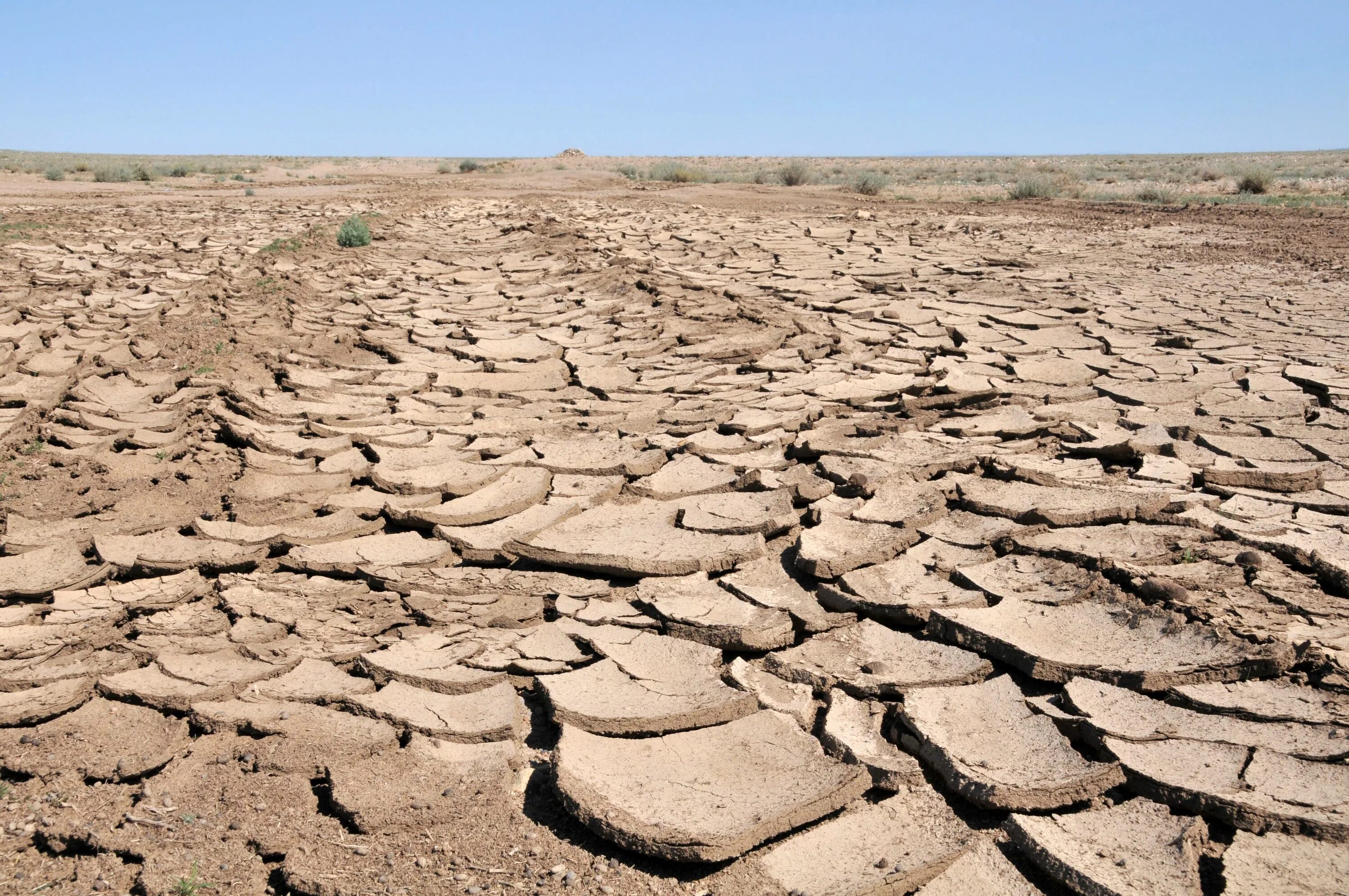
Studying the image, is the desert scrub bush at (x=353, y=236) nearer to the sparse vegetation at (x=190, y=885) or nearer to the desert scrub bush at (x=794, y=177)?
the sparse vegetation at (x=190, y=885)

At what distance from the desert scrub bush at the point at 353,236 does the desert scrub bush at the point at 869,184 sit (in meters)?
10.2

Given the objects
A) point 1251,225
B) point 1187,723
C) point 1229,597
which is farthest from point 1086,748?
point 1251,225

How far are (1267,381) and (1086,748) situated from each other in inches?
134

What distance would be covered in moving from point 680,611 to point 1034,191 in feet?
52.4

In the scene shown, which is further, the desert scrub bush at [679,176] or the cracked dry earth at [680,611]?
the desert scrub bush at [679,176]

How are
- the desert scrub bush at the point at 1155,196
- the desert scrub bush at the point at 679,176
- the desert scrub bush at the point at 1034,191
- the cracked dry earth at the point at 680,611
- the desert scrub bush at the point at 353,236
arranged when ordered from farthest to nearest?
1. the desert scrub bush at the point at 679,176
2. the desert scrub bush at the point at 1034,191
3. the desert scrub bush at the point at 1155,196
4. the desert scrub bush at the point at 353,236
5. the cracked dry earth at the point at 680,611

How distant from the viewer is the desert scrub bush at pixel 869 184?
18234 millimetres

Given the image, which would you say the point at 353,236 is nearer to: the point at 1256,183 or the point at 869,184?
the point at 869,184

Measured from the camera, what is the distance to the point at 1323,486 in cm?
342

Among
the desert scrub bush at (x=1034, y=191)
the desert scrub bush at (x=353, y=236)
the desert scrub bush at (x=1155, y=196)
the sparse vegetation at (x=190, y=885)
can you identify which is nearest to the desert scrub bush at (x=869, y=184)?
the desert scrub bush at (x=1034, y=191)

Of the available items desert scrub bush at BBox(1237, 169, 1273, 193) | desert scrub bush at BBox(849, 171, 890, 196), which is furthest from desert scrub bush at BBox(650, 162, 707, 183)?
desert scrub bush at BBox(1237, 169, 1273, 193)

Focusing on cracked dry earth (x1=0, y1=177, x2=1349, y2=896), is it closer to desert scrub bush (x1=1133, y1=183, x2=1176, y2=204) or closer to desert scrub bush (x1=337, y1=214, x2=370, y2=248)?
desert scrub bush (x1=337, y1=214, x2=370, y2=248)

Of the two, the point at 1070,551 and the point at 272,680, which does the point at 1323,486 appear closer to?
the point at 1070,551

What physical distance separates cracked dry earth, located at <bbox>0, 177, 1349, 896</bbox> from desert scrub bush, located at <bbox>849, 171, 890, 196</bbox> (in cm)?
1282
